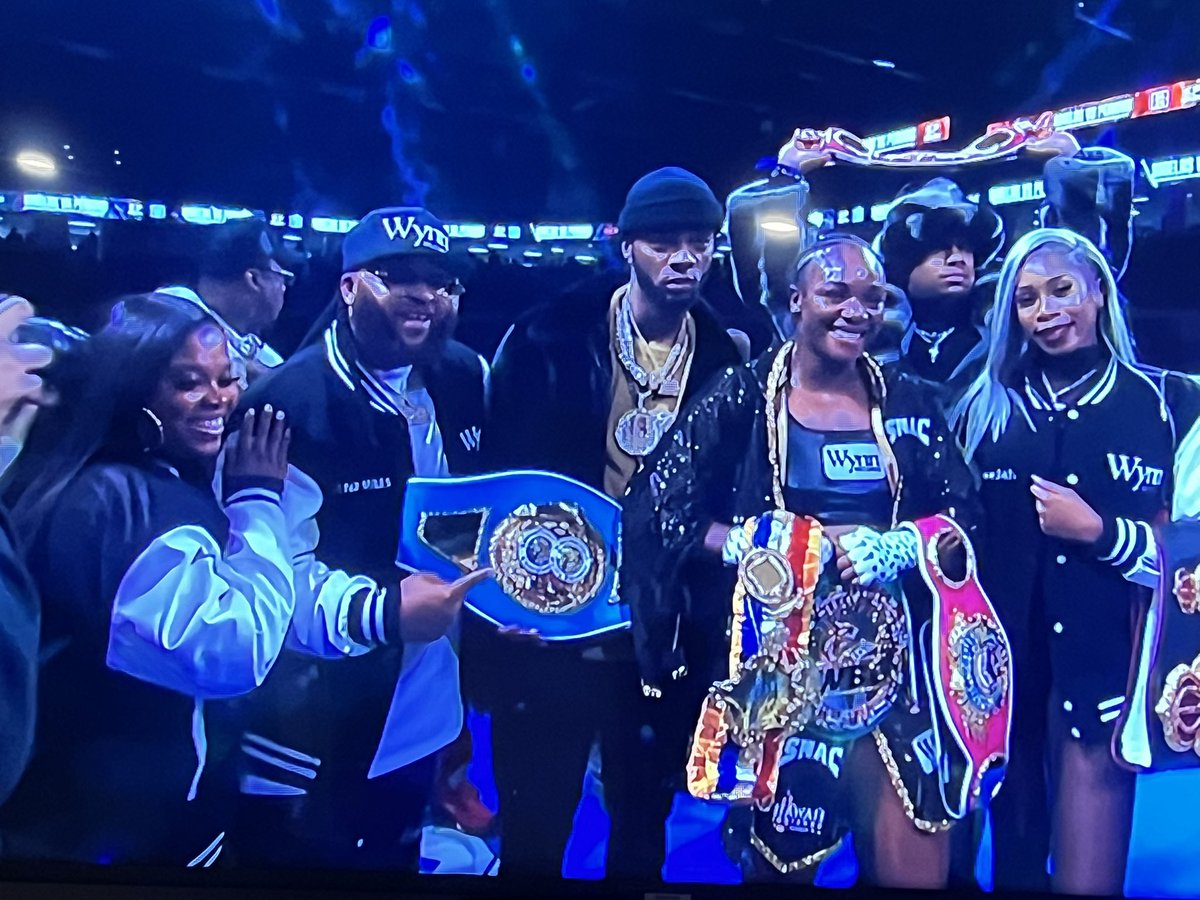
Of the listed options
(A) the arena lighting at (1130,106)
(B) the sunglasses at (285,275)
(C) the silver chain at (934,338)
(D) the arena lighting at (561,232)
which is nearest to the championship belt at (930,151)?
Result: (A) the arena lighting at (1130,106)

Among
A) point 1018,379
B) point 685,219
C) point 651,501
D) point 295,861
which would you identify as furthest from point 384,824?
point 1018,379

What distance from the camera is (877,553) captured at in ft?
5.53

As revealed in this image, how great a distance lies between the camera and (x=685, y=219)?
1.75 m

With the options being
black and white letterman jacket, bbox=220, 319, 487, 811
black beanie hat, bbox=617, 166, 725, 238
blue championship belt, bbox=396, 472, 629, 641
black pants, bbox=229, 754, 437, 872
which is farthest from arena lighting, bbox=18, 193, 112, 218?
black pants, bbox=229, 754, 437, 872

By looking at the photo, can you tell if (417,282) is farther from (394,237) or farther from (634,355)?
(634,355)

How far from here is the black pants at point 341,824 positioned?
1650 millimetres

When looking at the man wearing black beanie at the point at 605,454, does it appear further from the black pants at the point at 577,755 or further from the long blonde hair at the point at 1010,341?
the long blonde hair at the point at 1010,341

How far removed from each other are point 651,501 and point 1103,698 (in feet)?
2.40

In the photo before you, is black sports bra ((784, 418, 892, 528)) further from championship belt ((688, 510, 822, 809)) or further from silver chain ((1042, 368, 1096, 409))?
silver chain ((1042, 368, 1096, 409))

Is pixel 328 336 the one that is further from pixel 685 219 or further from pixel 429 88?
pixel 685 219

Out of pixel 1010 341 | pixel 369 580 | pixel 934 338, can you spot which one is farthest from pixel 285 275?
pixel 1010 341

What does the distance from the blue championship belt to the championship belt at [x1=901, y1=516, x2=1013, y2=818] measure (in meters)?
0.46

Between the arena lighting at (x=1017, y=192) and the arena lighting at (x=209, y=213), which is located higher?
the arena lighting at (x=1017, y=192)

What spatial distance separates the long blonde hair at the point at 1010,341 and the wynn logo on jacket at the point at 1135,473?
0.51 feet
